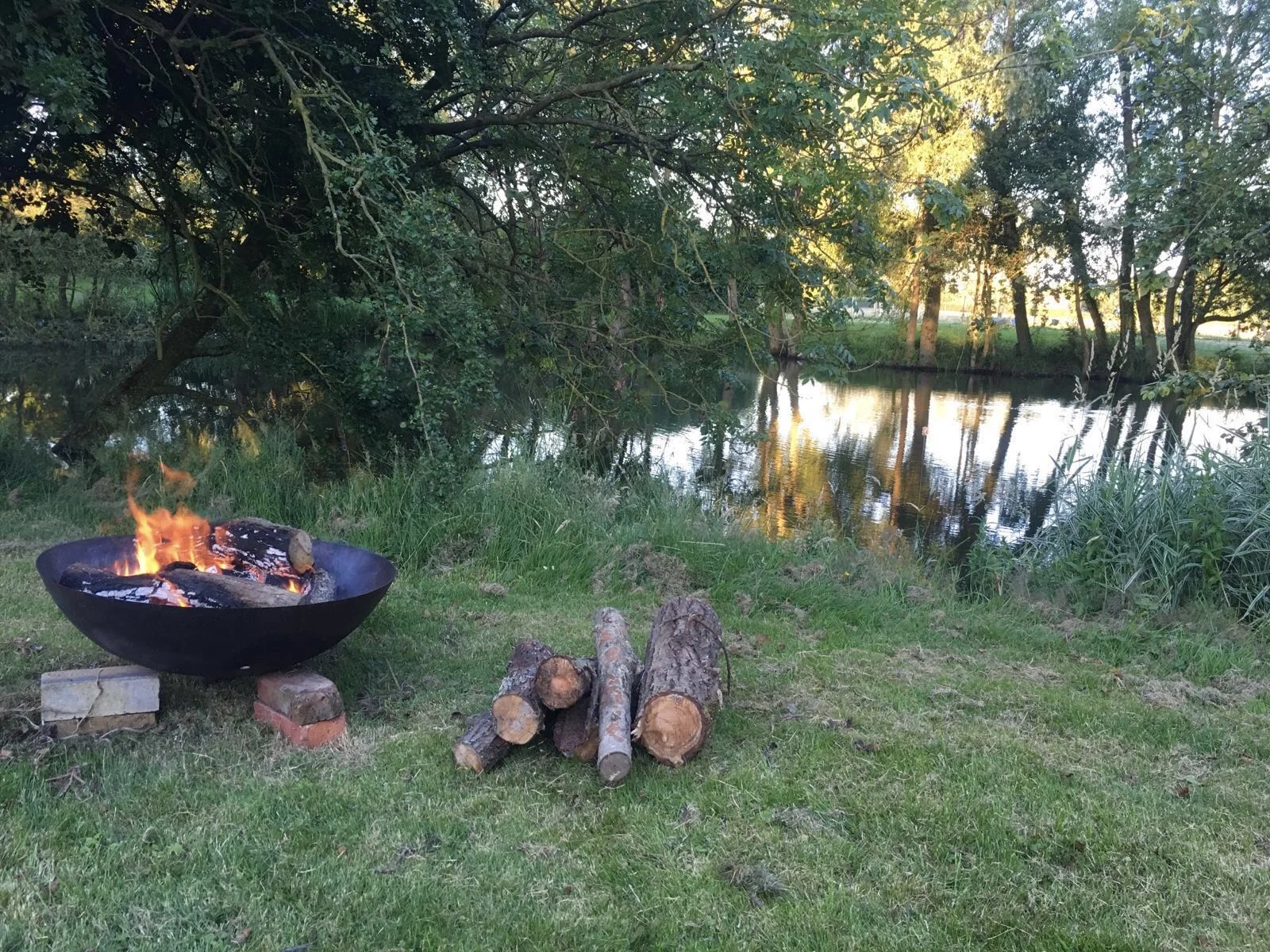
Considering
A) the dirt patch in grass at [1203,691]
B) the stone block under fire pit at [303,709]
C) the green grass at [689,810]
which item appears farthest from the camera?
the dirt patch in grass at [1203,691]

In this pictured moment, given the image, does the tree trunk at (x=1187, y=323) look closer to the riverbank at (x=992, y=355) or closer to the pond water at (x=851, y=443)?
the pond water at (x=851, y=443)

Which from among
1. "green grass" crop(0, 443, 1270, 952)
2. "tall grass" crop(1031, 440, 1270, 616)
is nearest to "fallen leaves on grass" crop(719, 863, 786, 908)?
"green grass" crop(0, 443, 1270, 952)

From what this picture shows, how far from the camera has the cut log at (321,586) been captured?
3812 millimetres

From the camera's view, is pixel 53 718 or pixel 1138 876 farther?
pixel 53 718

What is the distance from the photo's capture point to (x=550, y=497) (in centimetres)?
639

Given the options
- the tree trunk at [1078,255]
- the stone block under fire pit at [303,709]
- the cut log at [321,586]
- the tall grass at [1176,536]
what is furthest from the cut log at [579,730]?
the tree trunk at [1078,255]

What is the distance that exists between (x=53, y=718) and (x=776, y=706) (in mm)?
2748

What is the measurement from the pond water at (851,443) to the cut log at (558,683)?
3.78 metres

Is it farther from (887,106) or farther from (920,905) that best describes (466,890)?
(887,106)

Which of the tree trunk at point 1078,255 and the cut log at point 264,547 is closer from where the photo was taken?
the cut log at point 264,547

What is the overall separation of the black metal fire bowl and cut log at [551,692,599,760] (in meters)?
0.87

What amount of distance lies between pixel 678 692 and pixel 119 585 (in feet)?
6.97

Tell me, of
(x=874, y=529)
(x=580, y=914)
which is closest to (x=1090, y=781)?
(x=580, y=914)

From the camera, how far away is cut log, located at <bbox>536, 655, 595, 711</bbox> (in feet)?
10.8
